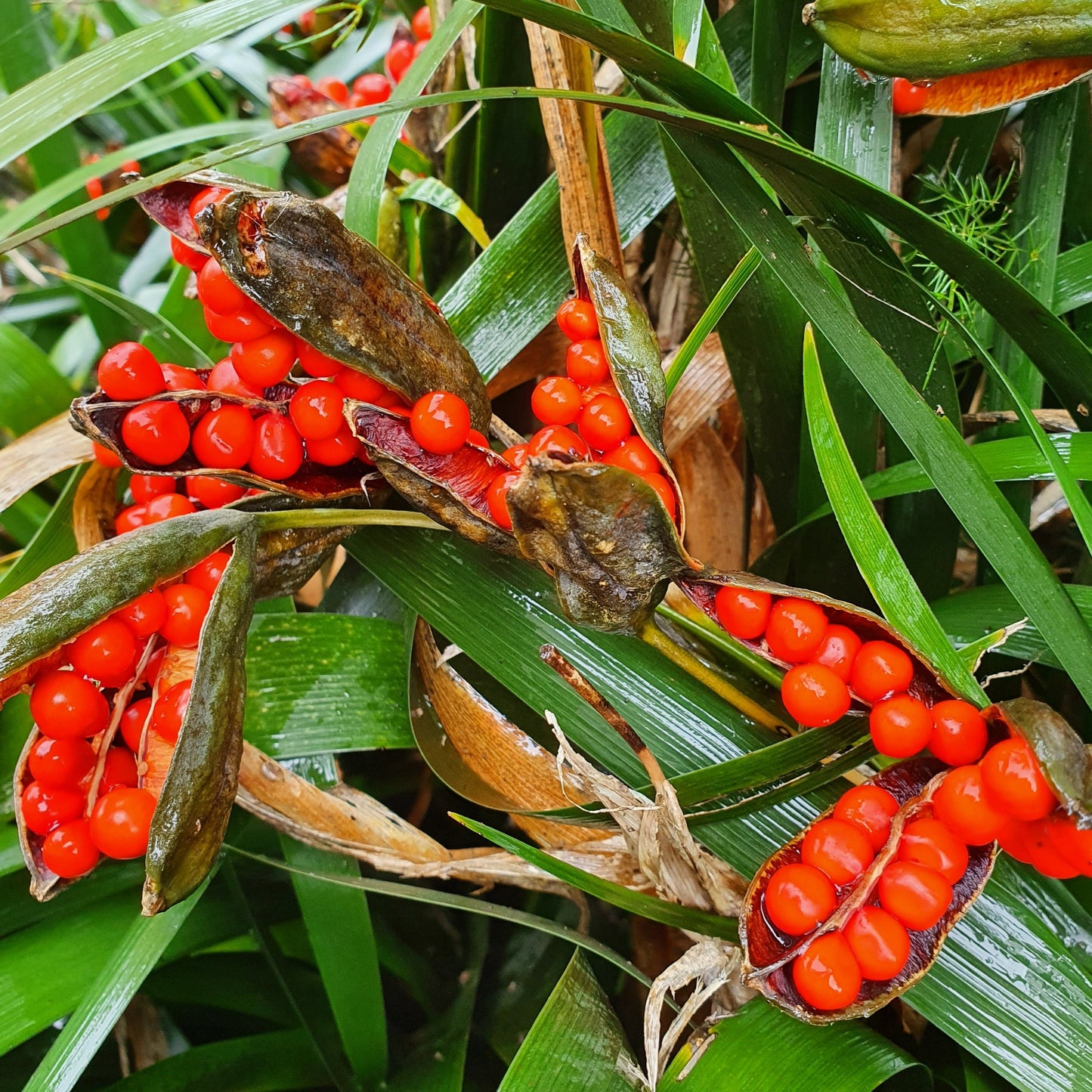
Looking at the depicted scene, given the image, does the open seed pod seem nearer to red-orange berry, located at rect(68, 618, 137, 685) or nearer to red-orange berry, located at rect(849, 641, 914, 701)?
red-orange berry, located at rect(68, 618, 137, 685)

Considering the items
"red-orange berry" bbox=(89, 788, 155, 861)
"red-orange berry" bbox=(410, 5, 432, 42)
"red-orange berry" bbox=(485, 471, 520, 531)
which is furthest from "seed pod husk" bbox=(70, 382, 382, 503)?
"red-orange berry" bbox=(410, 5, 432, 42)

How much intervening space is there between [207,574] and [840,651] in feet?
1.43

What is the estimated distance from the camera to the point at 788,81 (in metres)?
0.82

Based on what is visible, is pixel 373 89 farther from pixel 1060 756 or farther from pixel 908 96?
pixel 1060 756

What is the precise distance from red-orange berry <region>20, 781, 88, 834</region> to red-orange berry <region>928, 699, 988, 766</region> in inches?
22.4

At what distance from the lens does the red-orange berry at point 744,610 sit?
54 cm

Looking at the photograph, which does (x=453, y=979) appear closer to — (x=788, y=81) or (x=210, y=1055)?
(x=210, y=1055)

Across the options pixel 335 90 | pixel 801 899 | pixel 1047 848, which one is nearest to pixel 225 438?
pixel 801 899

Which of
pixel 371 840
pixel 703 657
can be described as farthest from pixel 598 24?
pixel 371 840

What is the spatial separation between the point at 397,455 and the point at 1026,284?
62 cm

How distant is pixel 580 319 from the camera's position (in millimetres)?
592

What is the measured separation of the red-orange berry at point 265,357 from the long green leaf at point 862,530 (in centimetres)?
36

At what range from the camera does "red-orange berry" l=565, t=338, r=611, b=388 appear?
0.59 meters

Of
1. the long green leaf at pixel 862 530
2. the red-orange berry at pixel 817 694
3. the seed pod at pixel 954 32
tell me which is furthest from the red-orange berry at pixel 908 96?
the red-orange berry at pixel 817 694
